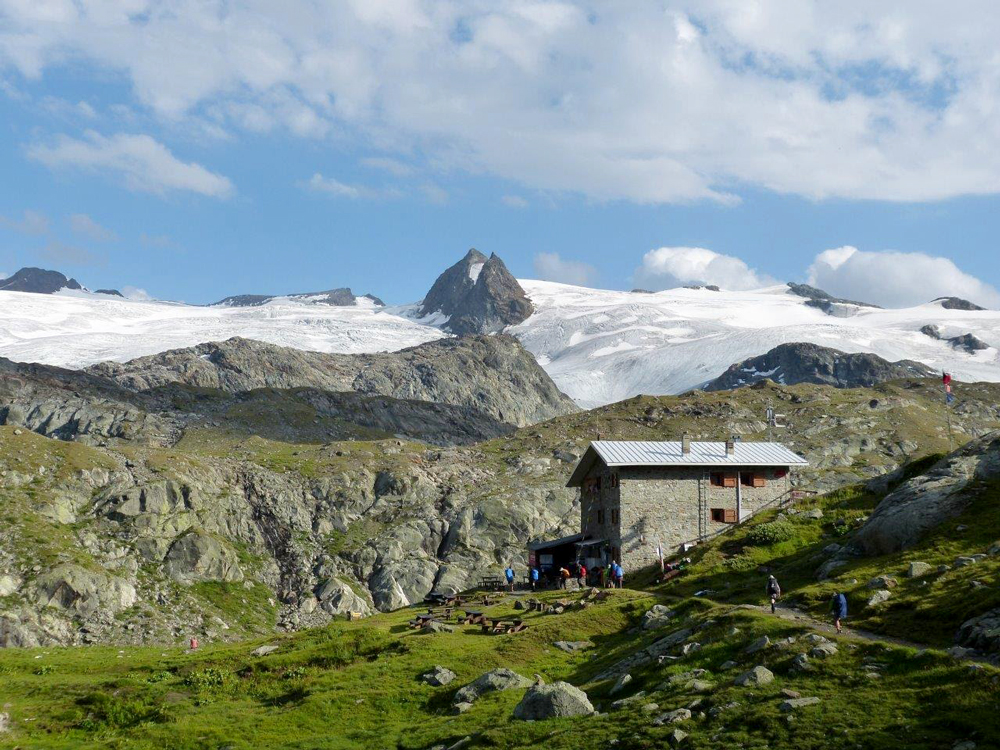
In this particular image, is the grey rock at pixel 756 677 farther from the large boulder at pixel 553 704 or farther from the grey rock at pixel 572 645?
the grey rock at pixel 572 645

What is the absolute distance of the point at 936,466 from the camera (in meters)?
52.2

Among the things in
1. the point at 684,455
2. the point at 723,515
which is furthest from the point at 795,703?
the point at 684,455

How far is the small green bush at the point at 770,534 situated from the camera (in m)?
55.9

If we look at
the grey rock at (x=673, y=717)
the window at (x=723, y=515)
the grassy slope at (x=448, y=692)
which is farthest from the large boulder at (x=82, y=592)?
the grey rock at (x=673, y=717)

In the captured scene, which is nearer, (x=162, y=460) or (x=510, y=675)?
(x=510, y=675)

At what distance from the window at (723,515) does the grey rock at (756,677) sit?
135ft

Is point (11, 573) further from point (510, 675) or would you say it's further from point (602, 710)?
point (602, 710)

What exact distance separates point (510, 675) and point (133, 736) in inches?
527

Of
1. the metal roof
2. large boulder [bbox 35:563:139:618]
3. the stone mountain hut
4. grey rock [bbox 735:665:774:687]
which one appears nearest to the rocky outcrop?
the metal roof

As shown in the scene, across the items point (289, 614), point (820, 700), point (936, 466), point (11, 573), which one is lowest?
point (289, 614)

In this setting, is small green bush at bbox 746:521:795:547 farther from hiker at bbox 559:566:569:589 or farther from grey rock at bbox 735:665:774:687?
grey rock at bbox 735:665:774:687

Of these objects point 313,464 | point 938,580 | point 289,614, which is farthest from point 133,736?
point 313,464

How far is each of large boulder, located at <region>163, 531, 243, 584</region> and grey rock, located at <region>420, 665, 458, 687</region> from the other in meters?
71.7

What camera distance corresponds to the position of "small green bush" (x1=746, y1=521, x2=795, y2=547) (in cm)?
5594
